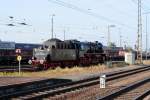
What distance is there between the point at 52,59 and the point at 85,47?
8122 millimetres

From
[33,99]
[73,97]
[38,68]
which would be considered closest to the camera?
[33,99]

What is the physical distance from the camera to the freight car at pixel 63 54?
124 feet

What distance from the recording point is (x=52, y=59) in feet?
127

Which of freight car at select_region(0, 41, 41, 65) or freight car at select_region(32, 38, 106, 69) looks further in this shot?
freight car at select_region(0, 41, 41, 65)

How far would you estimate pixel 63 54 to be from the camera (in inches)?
1571

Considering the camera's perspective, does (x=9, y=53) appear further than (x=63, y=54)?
Yes

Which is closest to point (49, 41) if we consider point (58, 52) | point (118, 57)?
point (58, 52)

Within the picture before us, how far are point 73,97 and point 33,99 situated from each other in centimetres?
205

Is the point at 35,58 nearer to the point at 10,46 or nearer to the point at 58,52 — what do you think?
the point at 58,52

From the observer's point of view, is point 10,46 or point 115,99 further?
point 10,46

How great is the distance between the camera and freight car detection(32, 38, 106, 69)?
37.8 metres

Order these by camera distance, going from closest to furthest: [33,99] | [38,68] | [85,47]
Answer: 1. [33,99]
2. [38,68]
3. [85,47]

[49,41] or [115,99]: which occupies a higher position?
[49,41]

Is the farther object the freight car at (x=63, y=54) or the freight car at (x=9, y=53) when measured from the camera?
the freight car at (x=9, y=53)
